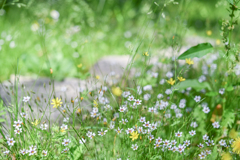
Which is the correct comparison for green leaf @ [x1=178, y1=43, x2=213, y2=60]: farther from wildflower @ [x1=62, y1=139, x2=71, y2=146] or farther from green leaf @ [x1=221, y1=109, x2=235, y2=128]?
wildflower @ [x1=62, y1=139, x2=71, y2=146]

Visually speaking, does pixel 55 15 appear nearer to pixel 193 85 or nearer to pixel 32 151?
pixel 193 85

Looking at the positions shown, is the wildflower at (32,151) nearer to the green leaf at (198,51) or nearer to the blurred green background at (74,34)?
the blurred green background at (74,34)

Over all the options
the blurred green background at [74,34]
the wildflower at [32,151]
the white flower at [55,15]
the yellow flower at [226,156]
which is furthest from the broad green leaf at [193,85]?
the white flower at [55,15]

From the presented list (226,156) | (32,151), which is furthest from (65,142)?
(226,156)

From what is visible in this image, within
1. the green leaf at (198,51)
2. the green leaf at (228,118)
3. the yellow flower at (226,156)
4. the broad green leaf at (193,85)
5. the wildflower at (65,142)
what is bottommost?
the wildflower at (65,142)

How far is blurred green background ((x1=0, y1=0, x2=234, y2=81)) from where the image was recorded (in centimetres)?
265

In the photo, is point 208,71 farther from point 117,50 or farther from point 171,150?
point 117,50

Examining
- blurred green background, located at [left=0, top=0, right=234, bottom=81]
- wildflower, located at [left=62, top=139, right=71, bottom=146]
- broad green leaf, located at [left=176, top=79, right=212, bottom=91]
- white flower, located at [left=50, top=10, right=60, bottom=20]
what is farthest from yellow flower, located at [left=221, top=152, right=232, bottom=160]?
white flower, located at [left=50, top=10, right=60, bottom=20]

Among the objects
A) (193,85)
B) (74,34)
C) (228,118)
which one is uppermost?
(74,34)

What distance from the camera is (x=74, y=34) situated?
398cm

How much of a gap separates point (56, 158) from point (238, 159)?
1.08 meters

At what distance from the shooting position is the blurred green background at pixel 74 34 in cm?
265

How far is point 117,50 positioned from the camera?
3828 millimetres

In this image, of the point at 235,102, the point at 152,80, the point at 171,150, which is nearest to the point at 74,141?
the point at 171,150
